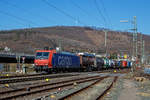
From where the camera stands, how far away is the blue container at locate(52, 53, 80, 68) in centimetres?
3331

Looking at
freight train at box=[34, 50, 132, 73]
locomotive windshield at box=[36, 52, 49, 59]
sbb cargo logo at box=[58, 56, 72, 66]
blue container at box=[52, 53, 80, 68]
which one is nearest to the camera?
freight train at box=[34, 50, 132, 73]

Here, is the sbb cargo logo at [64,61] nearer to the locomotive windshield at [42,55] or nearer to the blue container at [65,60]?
the blue container at [65,60]

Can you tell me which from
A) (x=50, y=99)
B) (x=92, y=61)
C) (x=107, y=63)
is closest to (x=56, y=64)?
(x=92, y=61)

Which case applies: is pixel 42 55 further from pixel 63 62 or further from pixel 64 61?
pixel 64 61

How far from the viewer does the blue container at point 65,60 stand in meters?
33.3

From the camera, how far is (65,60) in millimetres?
37312

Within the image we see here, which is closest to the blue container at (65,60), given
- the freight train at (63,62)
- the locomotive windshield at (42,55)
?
the freight train at (63,62)

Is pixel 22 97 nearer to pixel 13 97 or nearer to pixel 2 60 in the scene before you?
pixel 13 97

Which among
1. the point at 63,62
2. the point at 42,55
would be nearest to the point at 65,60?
the point at 63,62

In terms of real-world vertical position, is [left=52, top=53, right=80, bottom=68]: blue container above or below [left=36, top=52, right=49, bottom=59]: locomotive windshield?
below

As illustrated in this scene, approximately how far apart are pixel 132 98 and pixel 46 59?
781 inches

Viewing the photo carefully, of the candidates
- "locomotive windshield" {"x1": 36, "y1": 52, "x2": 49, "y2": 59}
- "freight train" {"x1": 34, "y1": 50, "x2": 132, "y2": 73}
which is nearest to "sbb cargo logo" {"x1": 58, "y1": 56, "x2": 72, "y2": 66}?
"freight train" {"x1": 34, "y1": 50, "x2": 132, "y2": 73}

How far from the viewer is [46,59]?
31.8m

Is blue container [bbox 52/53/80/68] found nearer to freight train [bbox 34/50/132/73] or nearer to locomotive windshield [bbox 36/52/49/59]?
freight train [bbox 34/50/132/73]
